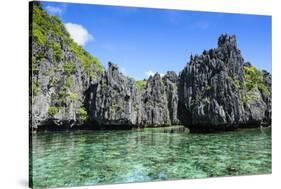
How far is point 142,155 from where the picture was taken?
9188mm

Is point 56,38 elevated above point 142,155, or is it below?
above

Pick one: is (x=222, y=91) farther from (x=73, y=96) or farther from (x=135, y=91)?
(x=73, y=96)

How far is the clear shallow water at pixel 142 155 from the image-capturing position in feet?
28.0

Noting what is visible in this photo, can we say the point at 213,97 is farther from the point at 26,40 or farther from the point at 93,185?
the point at 26,40

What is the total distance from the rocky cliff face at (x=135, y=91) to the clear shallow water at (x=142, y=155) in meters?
0.20

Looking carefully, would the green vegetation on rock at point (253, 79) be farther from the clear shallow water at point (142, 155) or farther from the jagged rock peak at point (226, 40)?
the clear shallow water at point (142, 155)

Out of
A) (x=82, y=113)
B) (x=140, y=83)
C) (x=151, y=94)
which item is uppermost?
(x=140, y=83)

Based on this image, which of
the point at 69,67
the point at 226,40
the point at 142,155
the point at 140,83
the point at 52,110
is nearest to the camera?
the point at 52,110

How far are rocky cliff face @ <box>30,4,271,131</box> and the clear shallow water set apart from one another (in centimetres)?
20

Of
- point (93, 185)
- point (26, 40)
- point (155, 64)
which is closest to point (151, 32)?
point (155, 64)

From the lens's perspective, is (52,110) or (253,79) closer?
(52,110)

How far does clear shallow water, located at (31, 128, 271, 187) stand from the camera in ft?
28.0

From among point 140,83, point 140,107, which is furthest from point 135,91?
point 140,107

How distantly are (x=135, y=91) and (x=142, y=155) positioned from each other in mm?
1108
